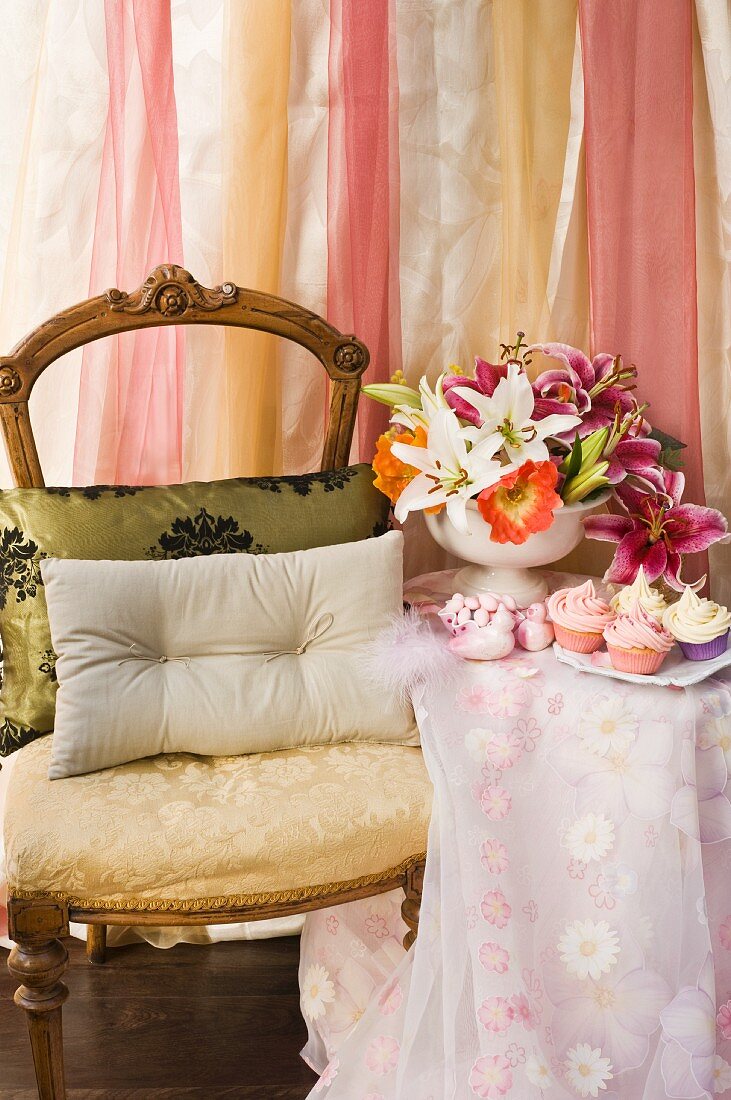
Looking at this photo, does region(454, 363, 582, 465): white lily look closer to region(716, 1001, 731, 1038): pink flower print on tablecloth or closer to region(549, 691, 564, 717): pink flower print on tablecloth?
region(549, 691, 564, 717): pink flower print on tablecloth

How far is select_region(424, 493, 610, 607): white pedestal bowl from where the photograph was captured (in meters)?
1.41

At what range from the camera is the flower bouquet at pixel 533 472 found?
4.33ft

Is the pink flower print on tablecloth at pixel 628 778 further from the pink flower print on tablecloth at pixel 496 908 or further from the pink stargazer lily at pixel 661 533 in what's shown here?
the pink stargazer lily at pixel 661 533

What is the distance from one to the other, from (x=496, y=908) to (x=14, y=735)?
0.69 metres

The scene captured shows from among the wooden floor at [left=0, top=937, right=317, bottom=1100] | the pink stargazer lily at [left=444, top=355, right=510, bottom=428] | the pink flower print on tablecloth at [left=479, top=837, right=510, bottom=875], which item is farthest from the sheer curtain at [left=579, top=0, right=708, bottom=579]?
the wooden floor at [left=0, top=937, right=317, bottom=1100]

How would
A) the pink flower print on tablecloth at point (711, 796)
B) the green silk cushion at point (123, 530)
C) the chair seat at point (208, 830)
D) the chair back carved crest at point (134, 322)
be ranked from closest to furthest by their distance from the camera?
the chair seat at point (208, 830), the pink flower print on tablecloth at point (711, 796), the green silk cushion at point (123, 530), the chair back carved crest at point (134, 322)

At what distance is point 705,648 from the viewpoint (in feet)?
4.24

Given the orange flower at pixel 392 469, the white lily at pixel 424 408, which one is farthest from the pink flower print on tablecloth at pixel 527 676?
the white lily at pixel 424 408

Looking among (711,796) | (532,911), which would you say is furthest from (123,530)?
(711,796)

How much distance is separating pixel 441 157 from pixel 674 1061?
1393 millimetres

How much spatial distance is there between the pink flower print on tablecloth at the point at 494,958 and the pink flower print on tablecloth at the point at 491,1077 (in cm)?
10

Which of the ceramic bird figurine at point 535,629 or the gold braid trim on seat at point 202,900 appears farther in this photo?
the ceramic bird figurine at point 535,629

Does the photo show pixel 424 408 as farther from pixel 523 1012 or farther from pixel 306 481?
pixel 523 1012

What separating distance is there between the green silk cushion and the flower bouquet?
11 centimetres
